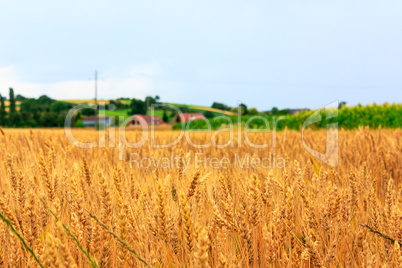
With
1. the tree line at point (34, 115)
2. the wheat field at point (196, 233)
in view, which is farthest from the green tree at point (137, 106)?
the wheat field at point (196, 233)

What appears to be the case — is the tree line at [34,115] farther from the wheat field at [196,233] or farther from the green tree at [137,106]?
the wheat field at [196,233]

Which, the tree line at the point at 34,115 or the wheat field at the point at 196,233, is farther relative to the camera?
the tree line at the point at 34,115

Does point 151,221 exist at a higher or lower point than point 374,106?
lower

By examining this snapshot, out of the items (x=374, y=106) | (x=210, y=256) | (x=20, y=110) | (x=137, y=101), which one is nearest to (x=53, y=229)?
(x=210, y=256)

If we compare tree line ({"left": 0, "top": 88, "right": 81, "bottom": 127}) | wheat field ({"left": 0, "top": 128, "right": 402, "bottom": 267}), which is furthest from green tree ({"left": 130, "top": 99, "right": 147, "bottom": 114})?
A: wheat field ({"left": 0, "top": 128, "right": 402, "bottom": 267})

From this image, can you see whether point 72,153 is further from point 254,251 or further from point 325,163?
point 254,251

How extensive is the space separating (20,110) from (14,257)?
2285 inches

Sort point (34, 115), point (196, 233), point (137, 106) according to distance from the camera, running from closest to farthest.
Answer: point (196, 233)
point (34, 115)
point (137, 106)

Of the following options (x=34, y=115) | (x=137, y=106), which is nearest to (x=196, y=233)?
(x=34, y=115)

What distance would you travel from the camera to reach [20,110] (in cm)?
5191

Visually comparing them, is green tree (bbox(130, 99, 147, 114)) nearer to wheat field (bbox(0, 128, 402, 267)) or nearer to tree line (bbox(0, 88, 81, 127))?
tree line (bbox(0, 88, 81, 127))

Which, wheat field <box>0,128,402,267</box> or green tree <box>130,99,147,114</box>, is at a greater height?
green tree <box>130,99,147,114</box>

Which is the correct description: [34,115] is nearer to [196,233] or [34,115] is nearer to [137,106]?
[137,106]

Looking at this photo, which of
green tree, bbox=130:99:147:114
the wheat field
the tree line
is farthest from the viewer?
green tree, bbox=130:99:147:114
